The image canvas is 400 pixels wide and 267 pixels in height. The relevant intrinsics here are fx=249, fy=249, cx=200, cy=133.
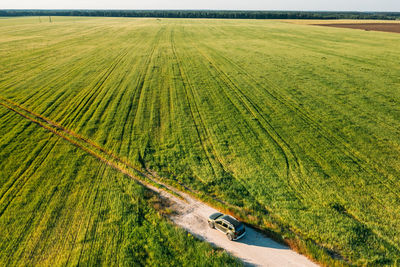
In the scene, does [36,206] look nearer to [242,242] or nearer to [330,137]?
[242,242]

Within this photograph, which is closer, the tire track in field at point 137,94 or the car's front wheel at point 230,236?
the car's front wheel at point 230,236

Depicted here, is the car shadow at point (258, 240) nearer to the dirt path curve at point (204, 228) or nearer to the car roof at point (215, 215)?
the dirt path curve at point (204, 228)

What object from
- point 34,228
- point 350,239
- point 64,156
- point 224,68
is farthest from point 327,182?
point 224,68

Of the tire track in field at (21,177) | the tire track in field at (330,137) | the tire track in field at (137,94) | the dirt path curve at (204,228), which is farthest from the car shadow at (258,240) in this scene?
the tire track in field at (21,177)

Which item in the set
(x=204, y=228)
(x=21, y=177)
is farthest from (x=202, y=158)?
(x=21, y=177)

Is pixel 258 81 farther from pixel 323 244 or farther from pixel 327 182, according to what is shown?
pixel 323 244
